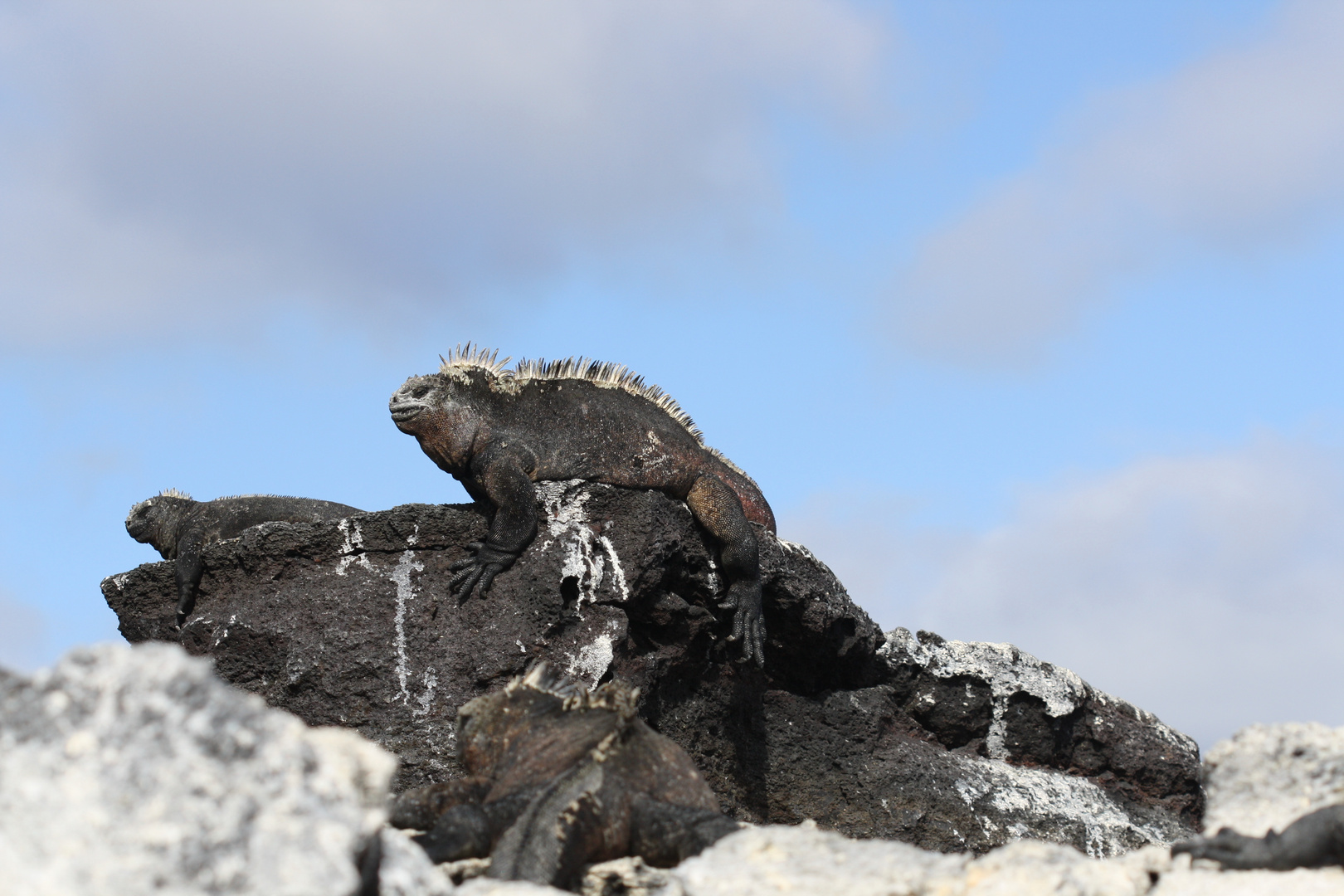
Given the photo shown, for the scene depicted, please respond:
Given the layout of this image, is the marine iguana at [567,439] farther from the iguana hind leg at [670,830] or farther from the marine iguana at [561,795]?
the iguana hind leg at [670,830]

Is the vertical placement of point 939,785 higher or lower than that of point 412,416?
lower

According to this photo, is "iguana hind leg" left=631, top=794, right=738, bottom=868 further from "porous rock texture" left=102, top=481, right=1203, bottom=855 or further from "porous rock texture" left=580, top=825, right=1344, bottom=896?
"porous rock texture" left=102, top=481, right=1203, bottom=855

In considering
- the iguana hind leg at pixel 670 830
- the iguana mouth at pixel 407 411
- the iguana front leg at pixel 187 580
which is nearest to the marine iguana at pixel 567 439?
the iguana mouth at pixel 407 411

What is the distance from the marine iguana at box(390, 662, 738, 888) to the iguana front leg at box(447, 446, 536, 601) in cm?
201

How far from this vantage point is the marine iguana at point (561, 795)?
4117 mm

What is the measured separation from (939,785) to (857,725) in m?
0.57

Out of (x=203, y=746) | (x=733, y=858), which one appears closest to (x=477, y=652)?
(x=733, y=858)

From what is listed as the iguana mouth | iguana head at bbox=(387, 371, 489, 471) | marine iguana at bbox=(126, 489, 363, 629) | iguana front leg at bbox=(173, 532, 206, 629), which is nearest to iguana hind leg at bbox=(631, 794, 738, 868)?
iguana head at bbox=(387, 371, 489, 471)

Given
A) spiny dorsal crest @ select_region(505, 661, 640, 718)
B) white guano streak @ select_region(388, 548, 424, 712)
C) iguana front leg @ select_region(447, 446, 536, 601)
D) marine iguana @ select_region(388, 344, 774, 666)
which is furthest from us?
marine iguana @ select_region(388, 344, 774, 666)

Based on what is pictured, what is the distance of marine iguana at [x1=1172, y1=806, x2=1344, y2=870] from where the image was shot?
12.2ft

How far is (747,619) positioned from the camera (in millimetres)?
7727

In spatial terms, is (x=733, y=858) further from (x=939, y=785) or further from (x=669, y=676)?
(x=939, y=785)

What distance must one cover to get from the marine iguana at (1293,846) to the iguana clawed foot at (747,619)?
3.91 metres

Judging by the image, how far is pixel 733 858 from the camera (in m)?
3.70
